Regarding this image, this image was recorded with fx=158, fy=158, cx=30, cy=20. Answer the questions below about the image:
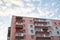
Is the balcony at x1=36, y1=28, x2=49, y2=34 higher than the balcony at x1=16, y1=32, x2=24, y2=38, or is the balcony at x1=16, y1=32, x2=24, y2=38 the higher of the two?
the balcony at x1=36, y1=28, x2=49, y2=34

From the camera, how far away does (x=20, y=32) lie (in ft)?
80.6

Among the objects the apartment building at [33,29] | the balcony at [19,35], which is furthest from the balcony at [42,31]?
the balcony at [19,35]

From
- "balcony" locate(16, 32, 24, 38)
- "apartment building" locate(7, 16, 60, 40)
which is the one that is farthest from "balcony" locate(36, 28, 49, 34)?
"balcony" locate(16, 32, 24, 38)

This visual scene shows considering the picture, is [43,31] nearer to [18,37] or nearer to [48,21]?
[48,21]

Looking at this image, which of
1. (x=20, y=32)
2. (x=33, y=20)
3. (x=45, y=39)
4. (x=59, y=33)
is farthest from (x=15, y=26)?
(x=59, y=33)

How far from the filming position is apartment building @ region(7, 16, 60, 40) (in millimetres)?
24688

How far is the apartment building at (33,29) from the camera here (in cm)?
2469

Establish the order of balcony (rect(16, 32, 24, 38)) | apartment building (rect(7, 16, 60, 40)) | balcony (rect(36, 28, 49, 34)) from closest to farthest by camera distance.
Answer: balcony (rect(16, 32, 24, 38)) → apartment building (rect(7, 16, 60, 40)) → balcony (rect(36, 28, 49, 34))

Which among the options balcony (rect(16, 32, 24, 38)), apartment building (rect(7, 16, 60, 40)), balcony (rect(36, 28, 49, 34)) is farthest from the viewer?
balcony (rect(36, 28, 49, 34))

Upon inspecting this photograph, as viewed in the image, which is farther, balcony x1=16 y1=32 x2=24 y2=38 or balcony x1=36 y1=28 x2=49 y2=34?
balcony x1=36 y1=28 x2=49 y2=34

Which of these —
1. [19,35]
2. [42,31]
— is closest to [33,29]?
[42,31]

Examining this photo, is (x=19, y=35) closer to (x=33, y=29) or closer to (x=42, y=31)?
(x=33, y=29)

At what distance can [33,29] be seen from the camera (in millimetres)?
25516

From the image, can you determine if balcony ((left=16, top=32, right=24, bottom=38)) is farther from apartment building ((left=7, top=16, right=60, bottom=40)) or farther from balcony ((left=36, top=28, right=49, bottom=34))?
balcony ((left=36, top=28, right=49, bottom=34))
